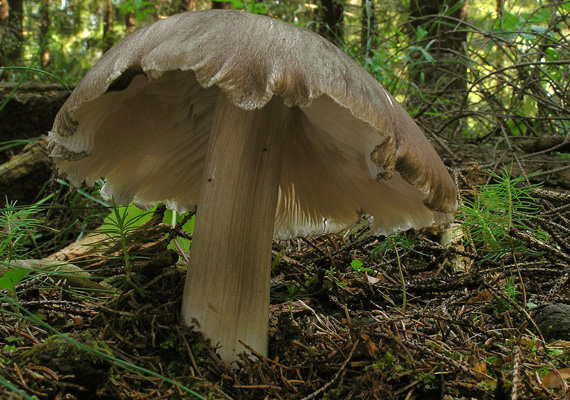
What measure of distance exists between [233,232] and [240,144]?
32 cm

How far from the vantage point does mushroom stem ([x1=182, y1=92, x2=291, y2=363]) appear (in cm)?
166

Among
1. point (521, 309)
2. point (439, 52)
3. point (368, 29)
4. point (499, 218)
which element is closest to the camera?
point (521, 309)

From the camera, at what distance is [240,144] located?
5.45 ft

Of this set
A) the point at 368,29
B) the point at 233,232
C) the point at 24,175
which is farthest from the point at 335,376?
the point at 368,29

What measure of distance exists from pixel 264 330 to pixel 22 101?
3.30 meters

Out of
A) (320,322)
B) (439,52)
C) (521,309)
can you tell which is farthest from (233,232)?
(439,52)

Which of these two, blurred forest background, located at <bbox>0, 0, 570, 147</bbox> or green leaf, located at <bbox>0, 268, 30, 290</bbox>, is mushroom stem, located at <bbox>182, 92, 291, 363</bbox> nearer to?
green leaf, located at <bbox>0, 268, 30, 290</bbox>

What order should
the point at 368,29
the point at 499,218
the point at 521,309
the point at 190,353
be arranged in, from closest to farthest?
the point at 190,353
the point at 521,309
the point at 499,218
the point at 368,29

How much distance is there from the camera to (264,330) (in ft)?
5.73

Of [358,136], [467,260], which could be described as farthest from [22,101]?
[467,260]

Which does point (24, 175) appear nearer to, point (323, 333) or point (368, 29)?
point (323, 333)

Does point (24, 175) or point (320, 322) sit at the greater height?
point (24, 175)

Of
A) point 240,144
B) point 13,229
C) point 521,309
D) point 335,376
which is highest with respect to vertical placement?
point 240,144

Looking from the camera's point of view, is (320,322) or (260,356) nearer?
(260,356)
